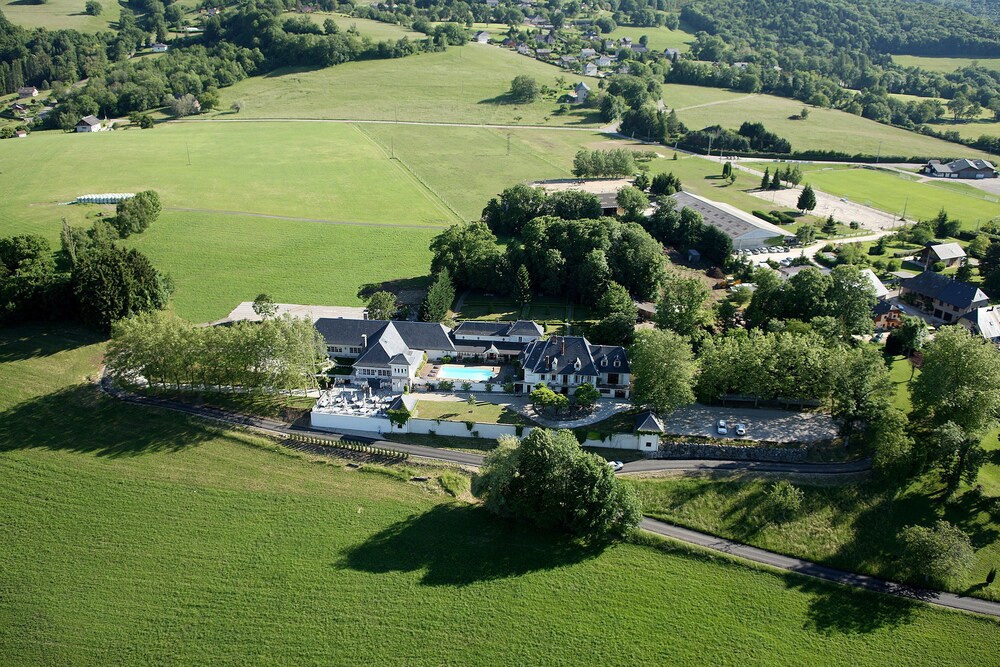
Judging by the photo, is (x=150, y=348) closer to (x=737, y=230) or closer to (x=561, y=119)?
(x=737, y=230)

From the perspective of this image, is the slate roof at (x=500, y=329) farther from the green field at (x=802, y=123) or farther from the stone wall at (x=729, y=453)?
the green field at (x=802, y=123)

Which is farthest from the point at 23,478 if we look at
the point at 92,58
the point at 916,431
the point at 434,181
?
the point at 92,58

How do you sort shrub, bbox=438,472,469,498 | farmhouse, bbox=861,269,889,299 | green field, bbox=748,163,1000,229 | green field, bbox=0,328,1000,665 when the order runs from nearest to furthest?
green field, bbox=0,328,1000,665
shrub, bbox=438,472,469,498
farmhouse, bbox=861,269,889,299
green field, bbox=748,163,1000,229

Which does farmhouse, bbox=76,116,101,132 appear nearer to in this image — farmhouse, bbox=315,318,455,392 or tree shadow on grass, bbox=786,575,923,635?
farmhouse, bbox=315,318,455,392

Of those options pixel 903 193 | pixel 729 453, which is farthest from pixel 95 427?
pixel 903 193

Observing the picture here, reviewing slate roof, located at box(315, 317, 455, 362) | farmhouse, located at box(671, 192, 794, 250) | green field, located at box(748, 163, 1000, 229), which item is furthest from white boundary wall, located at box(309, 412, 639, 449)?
green field, located at box(748, 163, 1000, 229)

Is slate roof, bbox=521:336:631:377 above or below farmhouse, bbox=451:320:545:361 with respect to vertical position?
above

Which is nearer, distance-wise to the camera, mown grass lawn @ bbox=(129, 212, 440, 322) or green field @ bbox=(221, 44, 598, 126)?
mown grass lawn @ bbox=(129, 212, 440, 322)

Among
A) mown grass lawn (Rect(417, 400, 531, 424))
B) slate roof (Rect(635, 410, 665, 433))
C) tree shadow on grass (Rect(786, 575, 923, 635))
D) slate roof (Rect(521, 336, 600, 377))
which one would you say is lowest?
tree shadow on grass (Rect(786, 575, 923, 635))
